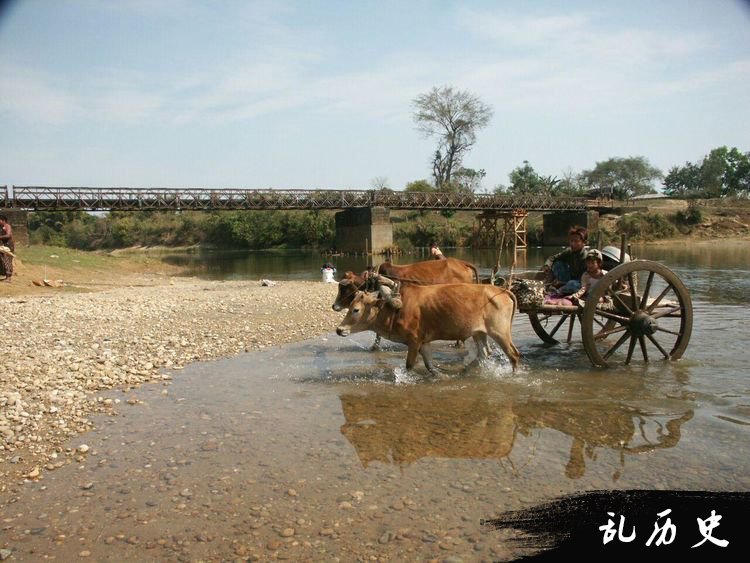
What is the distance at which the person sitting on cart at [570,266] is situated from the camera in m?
10.1

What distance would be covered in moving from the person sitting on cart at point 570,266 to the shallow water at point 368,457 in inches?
53.5

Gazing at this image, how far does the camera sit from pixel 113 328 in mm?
12484

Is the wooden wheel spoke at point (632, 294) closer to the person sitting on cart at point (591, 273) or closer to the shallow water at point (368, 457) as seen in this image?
the person sitting on cart at point (591, 273)

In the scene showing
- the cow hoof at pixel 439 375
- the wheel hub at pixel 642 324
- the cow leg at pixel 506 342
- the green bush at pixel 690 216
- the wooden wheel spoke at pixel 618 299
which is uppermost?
the green bush at pixel 690 216

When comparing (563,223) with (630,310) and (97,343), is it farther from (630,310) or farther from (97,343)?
(97,343)

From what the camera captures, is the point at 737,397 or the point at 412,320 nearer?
the point at 737,397

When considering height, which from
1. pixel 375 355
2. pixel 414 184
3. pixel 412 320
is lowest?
pixel 375 355

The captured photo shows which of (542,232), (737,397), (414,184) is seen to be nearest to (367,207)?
(542,232)

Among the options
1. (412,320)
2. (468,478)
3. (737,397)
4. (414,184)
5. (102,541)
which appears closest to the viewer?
(102,541)

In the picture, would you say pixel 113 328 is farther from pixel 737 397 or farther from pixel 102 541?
pixel 737 397

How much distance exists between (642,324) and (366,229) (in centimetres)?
5279

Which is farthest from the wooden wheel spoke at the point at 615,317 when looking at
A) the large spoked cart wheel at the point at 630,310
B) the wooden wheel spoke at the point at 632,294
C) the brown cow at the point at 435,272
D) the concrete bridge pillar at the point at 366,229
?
the concrete bridge pillar at the point at 366,229

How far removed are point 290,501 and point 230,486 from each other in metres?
0.64

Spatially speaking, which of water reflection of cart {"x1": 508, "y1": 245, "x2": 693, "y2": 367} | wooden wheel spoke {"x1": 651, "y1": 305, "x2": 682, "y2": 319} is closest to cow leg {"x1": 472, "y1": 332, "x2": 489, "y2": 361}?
water reflection of cart {"x1": 508, "y1": 245, "x2": 693, "y2": 367}
